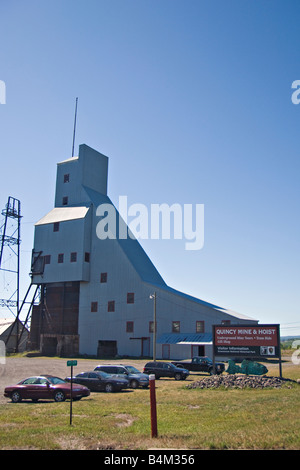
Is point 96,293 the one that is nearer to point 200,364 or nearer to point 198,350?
point 198,350

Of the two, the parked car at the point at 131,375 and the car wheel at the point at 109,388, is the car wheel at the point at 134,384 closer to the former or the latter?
the parked car at the point at 131,375

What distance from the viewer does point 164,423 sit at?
14.4 meters

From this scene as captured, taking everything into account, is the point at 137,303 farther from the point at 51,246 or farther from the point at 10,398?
the point at 10,398

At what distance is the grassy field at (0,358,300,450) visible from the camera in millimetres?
11328

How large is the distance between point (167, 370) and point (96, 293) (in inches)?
1254

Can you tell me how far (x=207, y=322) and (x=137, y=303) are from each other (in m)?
10.2

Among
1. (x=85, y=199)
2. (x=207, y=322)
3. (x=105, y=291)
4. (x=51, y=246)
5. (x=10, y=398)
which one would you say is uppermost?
(x=85, y=199)

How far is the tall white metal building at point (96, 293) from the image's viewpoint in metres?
58.9

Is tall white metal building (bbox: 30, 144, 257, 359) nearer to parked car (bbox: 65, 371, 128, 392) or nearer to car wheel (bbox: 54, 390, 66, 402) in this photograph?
parked car (bbox: 65, 371, 128, 392)

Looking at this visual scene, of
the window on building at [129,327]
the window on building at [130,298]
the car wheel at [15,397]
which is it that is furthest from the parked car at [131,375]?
the window on building at [130,298]

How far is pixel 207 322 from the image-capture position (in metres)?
57.8

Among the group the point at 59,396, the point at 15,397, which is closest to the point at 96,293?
the point at 15,397

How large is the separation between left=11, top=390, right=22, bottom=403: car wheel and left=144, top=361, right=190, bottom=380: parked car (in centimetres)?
1459

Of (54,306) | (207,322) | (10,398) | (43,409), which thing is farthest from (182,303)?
(43,409)
